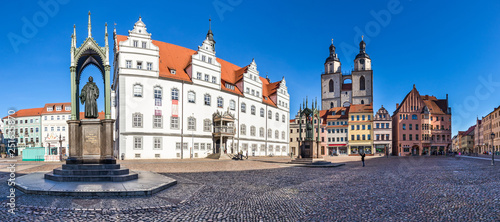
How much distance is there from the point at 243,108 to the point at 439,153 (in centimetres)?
5107

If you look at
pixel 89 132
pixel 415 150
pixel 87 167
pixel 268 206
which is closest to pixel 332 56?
pixel 415 150

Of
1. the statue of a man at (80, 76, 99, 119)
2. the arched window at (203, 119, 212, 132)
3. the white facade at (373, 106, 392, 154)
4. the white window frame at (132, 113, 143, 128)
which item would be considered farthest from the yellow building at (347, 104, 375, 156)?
the statue of a man at (80, 76, 99, 119)

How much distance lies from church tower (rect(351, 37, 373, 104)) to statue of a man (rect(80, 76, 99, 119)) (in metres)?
88.6

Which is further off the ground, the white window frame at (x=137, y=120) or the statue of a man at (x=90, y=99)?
the statue of a man at (x=90, y=99)

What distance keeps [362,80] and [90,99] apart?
90.7m

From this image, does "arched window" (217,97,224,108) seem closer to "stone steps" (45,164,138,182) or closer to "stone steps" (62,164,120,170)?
"stone steps" (45,164,138,182)

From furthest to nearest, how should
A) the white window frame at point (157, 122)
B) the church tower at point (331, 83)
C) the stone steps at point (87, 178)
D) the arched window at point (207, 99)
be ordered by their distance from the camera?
the church tower at point (331, 83) → the arched window at point (207, 99) → the white window frame at point (157, 122) → the stone steps at point (87, 178)

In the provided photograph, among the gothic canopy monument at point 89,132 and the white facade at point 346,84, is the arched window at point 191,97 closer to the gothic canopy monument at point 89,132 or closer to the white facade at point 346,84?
the gothic canopy monument at point 89,132

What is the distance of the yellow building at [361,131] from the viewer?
243 feet

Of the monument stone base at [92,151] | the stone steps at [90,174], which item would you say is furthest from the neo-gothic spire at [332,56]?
the stone steps at [90,174]

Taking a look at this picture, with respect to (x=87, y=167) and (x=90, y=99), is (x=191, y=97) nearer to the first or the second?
(x=90, y=99)

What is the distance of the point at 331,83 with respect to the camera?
97875 mm

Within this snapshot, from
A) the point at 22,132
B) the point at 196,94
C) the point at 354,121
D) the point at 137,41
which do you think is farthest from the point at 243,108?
the point at 22,132

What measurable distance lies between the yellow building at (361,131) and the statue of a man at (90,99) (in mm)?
69889
